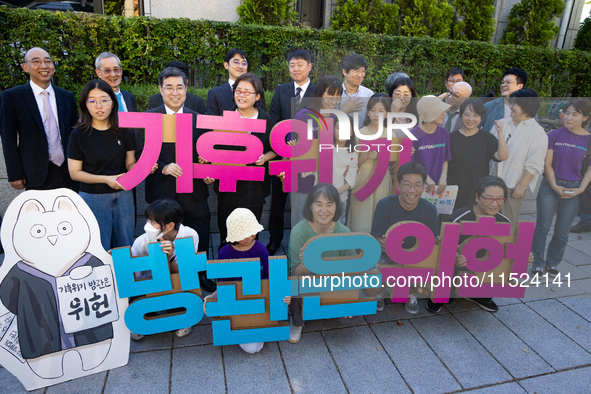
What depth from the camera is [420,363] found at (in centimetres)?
301

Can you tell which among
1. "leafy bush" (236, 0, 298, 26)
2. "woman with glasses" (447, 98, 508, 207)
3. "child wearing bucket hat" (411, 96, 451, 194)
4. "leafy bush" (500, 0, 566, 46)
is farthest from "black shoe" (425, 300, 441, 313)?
"leafy bush" (500, 0, 566, 46)

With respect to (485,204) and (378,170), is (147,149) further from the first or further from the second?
(485,204)

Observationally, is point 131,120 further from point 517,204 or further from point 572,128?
point 572,128

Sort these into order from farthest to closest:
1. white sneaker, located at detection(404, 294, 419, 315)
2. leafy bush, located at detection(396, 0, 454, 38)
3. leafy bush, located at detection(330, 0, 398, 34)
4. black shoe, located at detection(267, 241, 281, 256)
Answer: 1. leafy bush, located at detection(396, 0, 454, 38)
2. leafy bush, located at detection(330, 0, 398, 34)
3. black shoe, located at detection(267, 241, 281, 256)
4. white sneaker, located at detection(404, 294, 419, 315)

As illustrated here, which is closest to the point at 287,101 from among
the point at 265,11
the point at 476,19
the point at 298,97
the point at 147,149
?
the point at 298,97

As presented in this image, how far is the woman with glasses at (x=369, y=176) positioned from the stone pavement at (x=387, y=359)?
3.05 ft

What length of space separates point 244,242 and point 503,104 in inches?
125

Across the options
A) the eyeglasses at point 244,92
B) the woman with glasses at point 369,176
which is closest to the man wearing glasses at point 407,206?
the woman with glasses at point 369,176

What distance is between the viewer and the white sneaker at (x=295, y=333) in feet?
10.4

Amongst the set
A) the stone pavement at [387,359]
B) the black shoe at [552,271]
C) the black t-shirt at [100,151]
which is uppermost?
the black t-shirt at [100,151]

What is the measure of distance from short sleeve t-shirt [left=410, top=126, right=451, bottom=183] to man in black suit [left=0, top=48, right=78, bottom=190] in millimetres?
3475

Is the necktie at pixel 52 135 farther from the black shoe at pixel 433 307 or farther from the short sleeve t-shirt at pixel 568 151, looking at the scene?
the short sleeve t-shirt at pixel 568 151

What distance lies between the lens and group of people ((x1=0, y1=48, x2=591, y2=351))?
314cm

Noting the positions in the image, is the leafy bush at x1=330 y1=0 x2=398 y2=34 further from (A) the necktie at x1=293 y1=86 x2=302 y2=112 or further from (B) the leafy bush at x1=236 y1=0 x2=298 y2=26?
(A) the necktie at x1=293 y1=86 x2=302 y2=112
